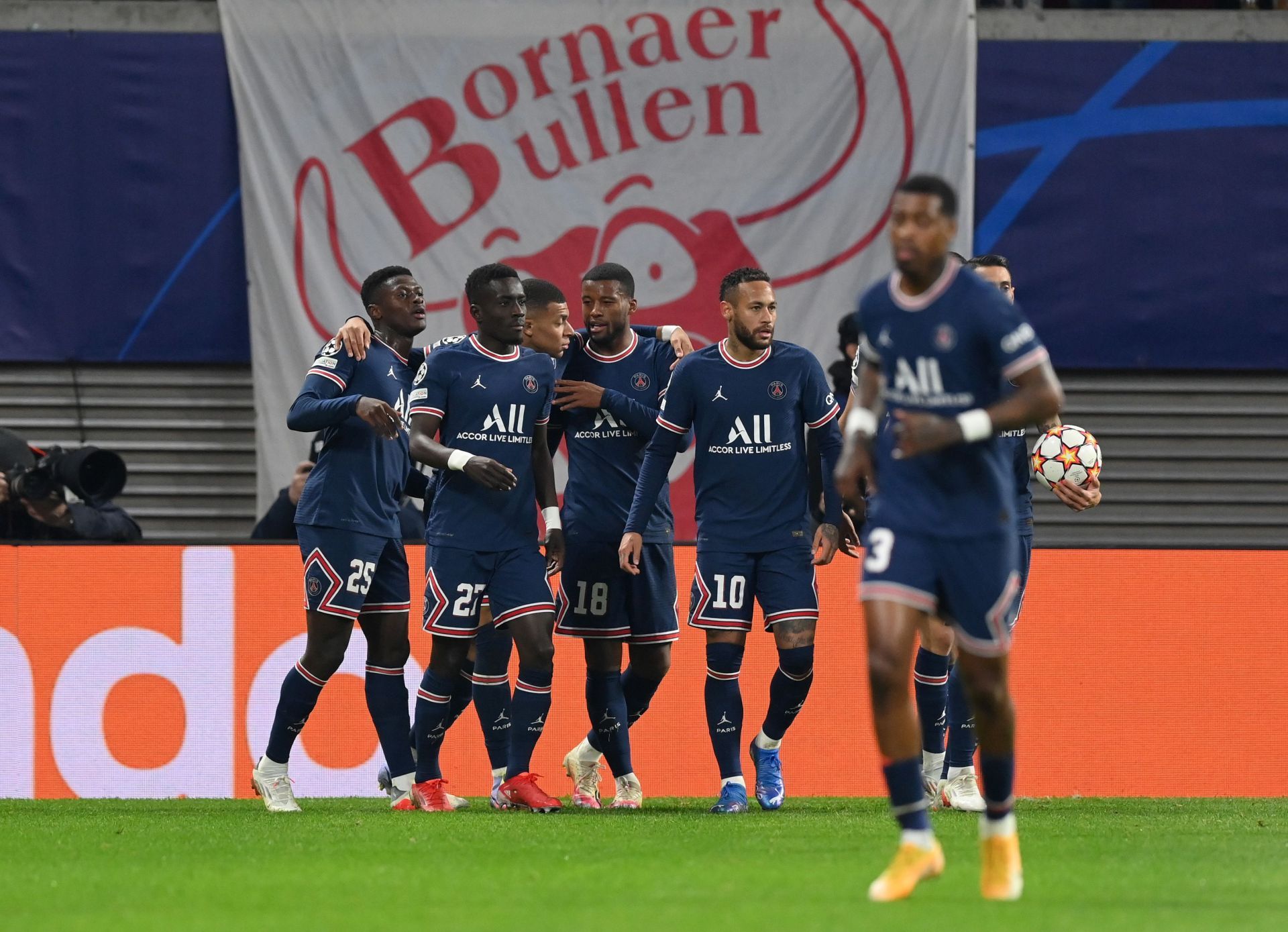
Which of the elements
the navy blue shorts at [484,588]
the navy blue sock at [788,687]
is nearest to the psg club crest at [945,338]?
the navy blue sock at [788,687]

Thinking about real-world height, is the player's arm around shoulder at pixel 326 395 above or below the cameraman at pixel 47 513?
above

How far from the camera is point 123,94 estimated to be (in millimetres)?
13719

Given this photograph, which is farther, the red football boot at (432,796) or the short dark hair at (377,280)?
the short dark hair at (377,280)

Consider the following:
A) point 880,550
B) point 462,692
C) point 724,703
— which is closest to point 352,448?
point 462,692

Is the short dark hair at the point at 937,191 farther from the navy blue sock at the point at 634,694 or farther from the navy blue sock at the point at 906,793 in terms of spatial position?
the navy blue sock at the point at 634,694

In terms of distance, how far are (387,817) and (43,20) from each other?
338 inches

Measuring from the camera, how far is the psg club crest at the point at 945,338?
17.0 feet

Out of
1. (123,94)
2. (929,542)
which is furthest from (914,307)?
(123,94)

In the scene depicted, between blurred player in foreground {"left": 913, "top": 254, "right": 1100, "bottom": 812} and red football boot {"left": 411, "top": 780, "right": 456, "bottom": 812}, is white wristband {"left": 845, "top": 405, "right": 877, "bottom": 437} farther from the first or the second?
red football boot {"left": 411, "top": 780, "right": 456, "bottom": 812}

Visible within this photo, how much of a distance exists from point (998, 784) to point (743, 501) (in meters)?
3.14

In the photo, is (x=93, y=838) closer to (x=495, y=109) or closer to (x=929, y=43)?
(x=495, y=109)

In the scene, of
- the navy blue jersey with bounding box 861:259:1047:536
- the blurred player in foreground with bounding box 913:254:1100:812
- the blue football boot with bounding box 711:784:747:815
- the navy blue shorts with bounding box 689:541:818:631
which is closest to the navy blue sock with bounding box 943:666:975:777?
the blurred player in foreground with bounding box 913:254:1100:812

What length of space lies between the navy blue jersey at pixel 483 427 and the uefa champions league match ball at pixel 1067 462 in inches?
90.7

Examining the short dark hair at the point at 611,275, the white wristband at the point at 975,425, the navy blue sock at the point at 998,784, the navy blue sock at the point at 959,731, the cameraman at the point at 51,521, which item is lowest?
the navy blue sock at the point at 959,731
